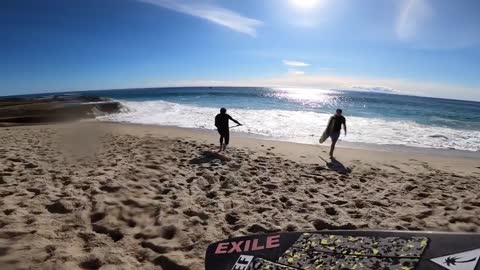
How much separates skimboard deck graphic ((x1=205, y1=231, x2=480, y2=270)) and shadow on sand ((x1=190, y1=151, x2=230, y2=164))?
4.32 metres

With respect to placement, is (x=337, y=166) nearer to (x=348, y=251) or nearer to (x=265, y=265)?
(x=348, y=251)

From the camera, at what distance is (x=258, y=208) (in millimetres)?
4688

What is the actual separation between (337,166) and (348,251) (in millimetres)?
5134

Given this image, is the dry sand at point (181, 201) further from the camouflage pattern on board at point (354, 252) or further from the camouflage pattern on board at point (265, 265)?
the camouflage pattern on board at point (354, 252)

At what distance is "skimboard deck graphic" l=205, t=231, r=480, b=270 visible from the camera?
9.14ft

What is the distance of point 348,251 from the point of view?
10.1 ft

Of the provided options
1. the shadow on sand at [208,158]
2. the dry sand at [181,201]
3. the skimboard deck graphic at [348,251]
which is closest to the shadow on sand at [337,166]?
the dry sand at [181,201]

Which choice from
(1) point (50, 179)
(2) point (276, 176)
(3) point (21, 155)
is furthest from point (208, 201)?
(3) point (21, 155)

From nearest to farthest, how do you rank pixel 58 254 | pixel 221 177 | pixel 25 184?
pixel 58 254
pixel 25 184
pixel 221 177

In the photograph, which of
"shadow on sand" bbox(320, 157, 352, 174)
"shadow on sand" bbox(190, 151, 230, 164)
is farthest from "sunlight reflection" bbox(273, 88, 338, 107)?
"shadow on sand" bbox(190, 151, 230, 164)

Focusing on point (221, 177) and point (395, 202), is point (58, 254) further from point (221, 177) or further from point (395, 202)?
point (395, 202)

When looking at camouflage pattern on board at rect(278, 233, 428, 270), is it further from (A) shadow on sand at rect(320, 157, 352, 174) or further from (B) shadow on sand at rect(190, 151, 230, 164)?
(B) shadow on sand at rect(190, 151, 230, 164)

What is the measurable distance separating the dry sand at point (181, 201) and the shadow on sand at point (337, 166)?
29 millimetres

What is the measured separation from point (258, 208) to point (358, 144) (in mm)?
9216
